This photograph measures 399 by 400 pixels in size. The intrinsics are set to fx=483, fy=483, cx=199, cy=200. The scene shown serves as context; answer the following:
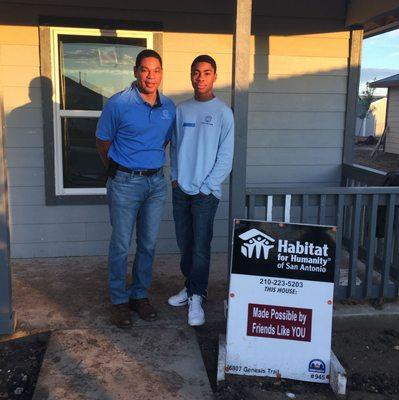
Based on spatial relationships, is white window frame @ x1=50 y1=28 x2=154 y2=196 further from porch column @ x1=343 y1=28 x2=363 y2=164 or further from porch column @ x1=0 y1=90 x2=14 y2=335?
porch column @ x1=343 y1=28 x2=363 y2=164

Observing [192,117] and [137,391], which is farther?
[192,117]

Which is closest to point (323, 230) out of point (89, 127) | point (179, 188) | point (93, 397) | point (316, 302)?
point (316, 302)

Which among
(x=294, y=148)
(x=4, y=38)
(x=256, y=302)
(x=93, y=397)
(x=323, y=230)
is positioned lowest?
(x=93, y=397)

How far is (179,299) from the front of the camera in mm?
3695

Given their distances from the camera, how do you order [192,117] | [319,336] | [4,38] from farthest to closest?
[4,38]
[192,117]
[319,336]

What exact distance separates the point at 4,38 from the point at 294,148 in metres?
2.98

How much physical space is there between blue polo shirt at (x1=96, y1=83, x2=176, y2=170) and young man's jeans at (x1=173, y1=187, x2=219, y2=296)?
1.10 ft

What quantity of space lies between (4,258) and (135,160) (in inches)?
41.7

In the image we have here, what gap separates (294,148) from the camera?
5.05m

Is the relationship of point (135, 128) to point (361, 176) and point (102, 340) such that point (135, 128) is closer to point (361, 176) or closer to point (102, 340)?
point (102, 340)

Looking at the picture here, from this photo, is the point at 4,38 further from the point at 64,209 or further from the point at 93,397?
the point at 93,397

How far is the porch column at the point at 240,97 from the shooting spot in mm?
3074

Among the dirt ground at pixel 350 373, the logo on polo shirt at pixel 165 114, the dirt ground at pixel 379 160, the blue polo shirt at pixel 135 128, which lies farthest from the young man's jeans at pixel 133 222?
the dirt ground at pixel 379 160

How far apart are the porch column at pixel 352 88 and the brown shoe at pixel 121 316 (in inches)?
115
